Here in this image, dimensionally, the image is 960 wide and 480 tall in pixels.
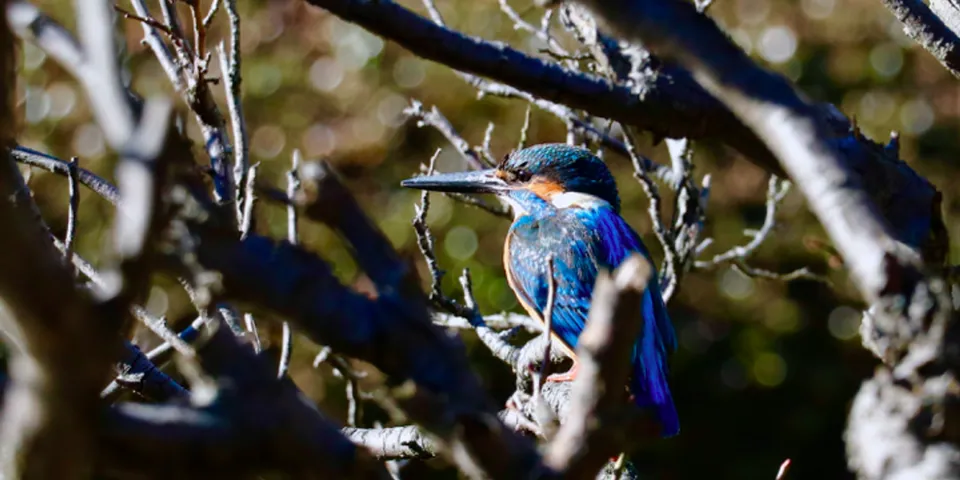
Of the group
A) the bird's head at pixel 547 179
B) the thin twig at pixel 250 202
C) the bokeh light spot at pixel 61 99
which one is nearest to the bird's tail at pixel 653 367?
the bird's head at pixel 547 179

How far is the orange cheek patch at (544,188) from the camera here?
348 centimetres

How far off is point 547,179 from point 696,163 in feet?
3.96

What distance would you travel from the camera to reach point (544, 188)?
3506mm

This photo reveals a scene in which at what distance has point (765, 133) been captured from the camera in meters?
0.93

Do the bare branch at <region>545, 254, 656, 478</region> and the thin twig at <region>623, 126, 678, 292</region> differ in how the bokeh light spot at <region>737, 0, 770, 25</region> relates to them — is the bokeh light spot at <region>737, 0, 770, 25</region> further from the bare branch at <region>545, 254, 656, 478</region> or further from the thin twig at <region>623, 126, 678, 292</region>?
the bare branch at <region>545, 254, 656, 478</region>

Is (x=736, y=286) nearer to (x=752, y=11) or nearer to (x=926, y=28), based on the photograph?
(x=752, y=11)

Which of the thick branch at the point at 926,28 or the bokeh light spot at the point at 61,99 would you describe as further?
the bokeh light spot at the point at 61,99

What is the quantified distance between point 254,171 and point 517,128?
7.73 ft

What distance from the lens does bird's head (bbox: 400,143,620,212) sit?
3391 millimetres

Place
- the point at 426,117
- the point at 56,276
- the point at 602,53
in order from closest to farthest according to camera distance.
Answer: the point at 56,276
the point at 602,53
the point at 426,117

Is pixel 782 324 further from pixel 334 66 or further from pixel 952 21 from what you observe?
pixel 952 21

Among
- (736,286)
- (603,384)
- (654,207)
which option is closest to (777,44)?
(736,286)

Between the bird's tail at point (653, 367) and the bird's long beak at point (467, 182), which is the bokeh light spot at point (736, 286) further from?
the bird's tail at point (653, 367)

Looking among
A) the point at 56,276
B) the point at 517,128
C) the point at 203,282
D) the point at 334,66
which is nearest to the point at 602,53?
the point at 203,282
